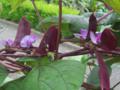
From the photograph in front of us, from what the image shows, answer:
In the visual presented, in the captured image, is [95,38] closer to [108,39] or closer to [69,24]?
[108,39]

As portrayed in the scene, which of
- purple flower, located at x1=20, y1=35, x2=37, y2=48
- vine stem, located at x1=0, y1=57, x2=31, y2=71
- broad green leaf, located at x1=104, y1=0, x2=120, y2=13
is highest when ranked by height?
broad green leaf, located at x1=104, y1=0, x2=120, y2=13

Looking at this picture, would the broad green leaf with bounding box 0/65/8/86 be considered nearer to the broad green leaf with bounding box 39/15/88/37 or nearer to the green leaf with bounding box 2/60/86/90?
the green leaf with bounding box 2/60/86/90

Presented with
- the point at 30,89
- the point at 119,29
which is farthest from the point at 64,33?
the point at 30,89

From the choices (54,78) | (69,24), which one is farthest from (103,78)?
(69,24)

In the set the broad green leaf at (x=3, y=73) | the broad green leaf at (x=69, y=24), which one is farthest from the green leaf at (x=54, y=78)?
the broad green leaf at (x=69, y=24)

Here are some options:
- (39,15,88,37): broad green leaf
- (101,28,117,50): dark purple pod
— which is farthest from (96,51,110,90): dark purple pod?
(39,15,88,37): broad green leaf
